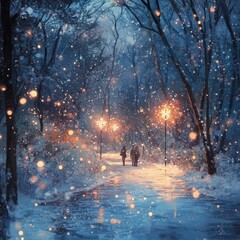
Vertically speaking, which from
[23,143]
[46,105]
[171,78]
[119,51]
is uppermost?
[119,51]

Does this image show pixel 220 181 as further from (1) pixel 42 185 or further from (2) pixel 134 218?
A: (2) pixel 134 218

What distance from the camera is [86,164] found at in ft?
91.4

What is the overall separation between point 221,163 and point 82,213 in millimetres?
14997

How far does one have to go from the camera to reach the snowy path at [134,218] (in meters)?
10.4

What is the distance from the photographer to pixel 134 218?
40.9 ft

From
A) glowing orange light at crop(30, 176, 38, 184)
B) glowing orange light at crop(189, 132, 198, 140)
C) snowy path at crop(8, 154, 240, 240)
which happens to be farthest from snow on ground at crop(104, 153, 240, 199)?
glowing orange light at crop(189, 132, 198, 140)

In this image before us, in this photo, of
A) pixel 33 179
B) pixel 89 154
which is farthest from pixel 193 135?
pixel 33 179

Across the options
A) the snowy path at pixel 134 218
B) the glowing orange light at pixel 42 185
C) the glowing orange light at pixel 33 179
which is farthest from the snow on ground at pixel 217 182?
the glowing orange light at pixel 33 179

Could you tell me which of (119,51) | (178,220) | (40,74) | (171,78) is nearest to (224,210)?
(178,220)

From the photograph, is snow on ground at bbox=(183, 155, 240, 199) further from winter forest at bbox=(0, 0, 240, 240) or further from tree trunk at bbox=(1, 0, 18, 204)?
tree trunk at bbox=(1, 0, 18, 204)

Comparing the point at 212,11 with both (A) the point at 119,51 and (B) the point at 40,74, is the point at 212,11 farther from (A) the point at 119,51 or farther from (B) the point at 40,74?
(A) the point at 119,51

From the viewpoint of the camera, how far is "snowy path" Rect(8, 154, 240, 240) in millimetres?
10367

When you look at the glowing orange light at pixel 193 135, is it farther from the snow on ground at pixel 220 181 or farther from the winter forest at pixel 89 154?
the snow on ground at pixel 220 181

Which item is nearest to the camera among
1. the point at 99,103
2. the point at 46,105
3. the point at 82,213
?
the point at 82,213
